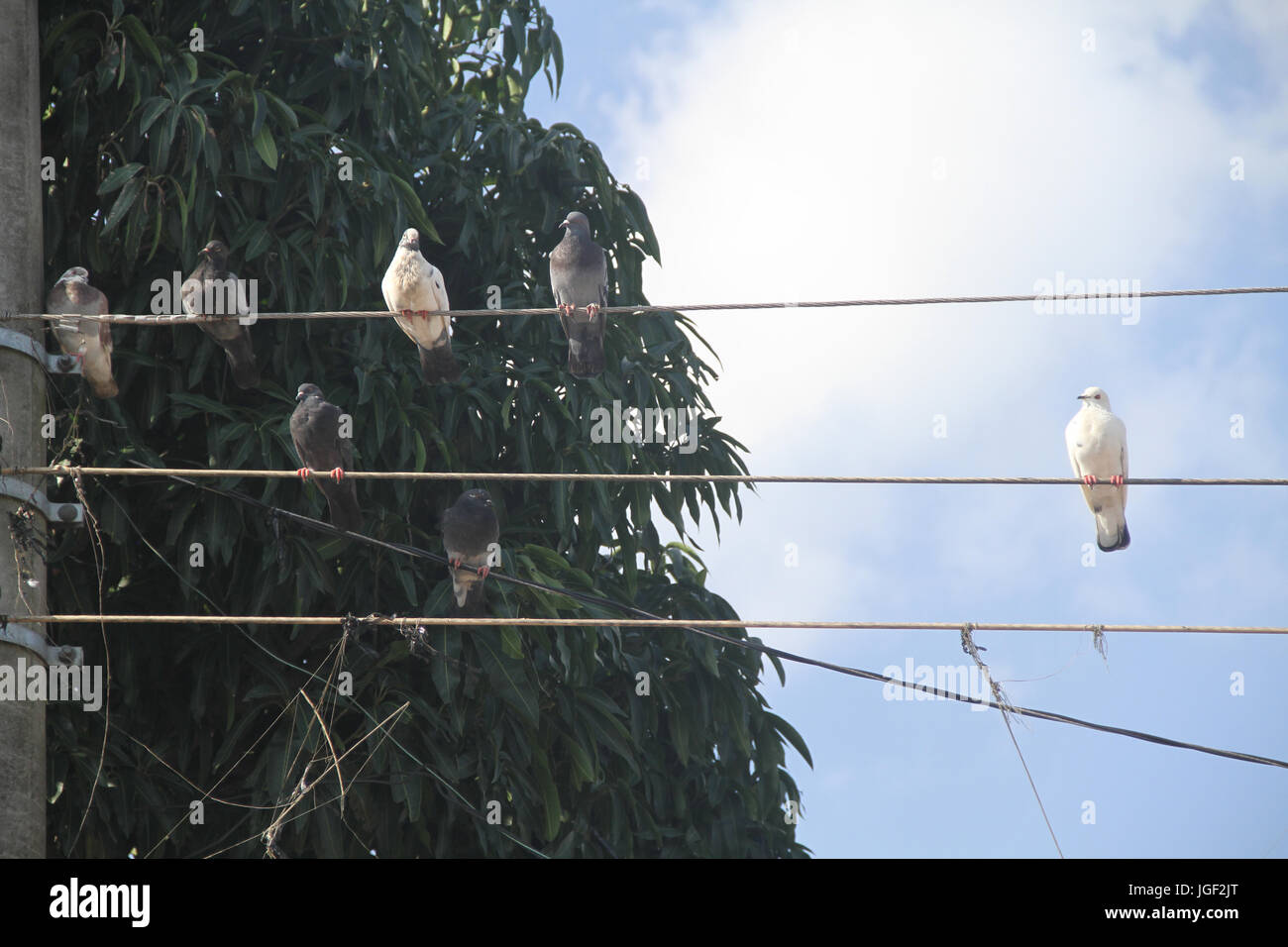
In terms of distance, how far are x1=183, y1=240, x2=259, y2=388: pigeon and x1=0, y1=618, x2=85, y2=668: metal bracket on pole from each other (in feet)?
5.56

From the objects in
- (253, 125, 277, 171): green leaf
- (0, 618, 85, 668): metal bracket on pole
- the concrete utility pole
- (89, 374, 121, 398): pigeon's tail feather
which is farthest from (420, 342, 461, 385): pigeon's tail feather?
(0, 618, 85, 668): metal bracket on pole

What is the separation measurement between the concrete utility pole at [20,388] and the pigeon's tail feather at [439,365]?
1908 mm

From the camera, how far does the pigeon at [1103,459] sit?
7285 mm

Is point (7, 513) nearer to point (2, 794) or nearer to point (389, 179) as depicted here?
point (2, 794)

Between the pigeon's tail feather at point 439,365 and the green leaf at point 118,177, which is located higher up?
the green leaf at point 118,177

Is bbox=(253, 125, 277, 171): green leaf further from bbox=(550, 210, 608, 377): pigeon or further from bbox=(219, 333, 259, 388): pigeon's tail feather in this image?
bbox=(550, 210, 608, 377): pigeon

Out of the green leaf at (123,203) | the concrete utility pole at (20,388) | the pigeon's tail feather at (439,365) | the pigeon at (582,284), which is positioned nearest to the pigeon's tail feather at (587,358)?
the pigeon at (582,284)

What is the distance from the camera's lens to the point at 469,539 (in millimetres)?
6906

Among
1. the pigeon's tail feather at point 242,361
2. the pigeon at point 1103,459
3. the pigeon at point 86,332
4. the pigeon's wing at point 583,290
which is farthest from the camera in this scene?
the pigeon's wing at point 583,290

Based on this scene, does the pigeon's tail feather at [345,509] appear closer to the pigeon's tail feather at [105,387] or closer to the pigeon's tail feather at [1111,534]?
the pigeon's tail feather at [105,387]

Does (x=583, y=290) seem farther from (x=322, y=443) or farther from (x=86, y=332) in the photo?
(x=86, y=332)

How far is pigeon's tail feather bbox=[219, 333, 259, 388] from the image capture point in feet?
22.4

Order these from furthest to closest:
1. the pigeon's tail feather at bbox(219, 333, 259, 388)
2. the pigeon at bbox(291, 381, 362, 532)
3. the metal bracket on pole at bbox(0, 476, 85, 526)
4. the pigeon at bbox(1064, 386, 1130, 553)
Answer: the pigeon at bbox(1064, 386, 1130, 553) < the pigeon's tail feather at bbox(219, 333, 259, 388) < the pigeon at bbox(291, 381, 362, 532) < the metal bracket on pole at bbox(0, 476, 85, 526)

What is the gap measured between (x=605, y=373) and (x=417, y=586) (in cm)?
153
